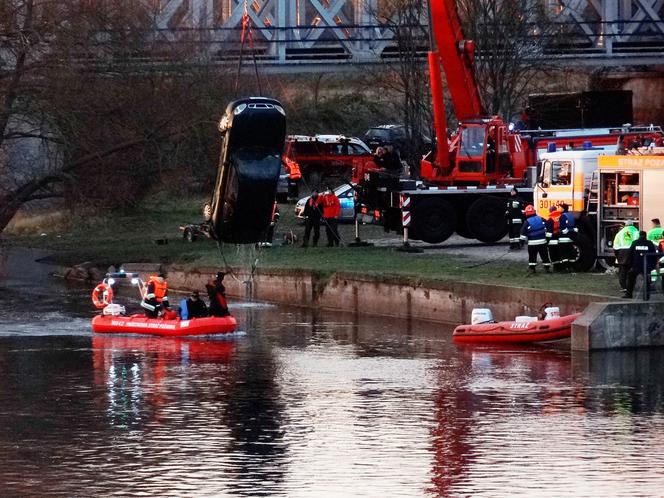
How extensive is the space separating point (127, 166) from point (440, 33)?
37.2 feet

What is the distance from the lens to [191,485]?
769 inches

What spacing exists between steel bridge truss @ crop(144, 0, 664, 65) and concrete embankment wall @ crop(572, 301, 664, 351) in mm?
28796

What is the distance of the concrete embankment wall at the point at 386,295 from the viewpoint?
33.8 m

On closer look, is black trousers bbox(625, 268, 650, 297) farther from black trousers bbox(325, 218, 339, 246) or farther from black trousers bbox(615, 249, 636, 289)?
black trousers bbox(325, 218, 339, 246)

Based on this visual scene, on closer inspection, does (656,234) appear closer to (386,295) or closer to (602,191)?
(602,191)

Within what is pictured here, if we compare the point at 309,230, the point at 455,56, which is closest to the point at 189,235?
the point at 309,230

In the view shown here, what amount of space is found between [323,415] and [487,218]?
20268 millimetres

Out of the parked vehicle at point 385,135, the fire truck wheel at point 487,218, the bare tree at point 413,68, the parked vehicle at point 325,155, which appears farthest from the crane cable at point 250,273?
the parked vehicle at point 385,135

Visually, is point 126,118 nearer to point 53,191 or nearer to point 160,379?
point 53,191

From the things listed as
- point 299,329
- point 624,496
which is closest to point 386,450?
point 624,496

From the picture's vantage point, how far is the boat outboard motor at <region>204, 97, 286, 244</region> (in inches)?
1378

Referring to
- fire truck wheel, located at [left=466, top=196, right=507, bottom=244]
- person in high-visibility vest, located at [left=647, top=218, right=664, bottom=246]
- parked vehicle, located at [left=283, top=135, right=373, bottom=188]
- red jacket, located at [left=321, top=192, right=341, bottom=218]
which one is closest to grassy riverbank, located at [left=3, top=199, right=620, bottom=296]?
fire truck wheel, located at [left=466, top=196, right=507, bottom=244]

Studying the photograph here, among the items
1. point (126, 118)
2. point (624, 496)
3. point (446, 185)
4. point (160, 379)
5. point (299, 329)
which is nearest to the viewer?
point (624, 496)

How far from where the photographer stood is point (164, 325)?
3516cm
